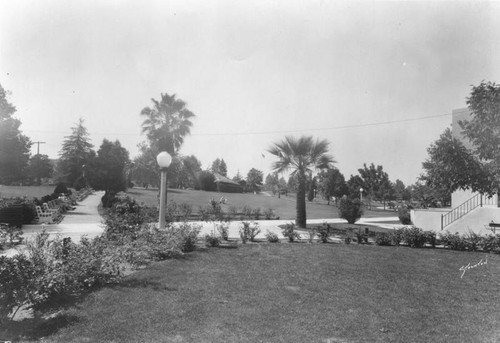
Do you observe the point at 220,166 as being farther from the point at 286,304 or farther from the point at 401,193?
the point at 286,304

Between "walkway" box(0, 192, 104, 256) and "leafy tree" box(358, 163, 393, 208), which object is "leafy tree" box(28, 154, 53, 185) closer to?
Answer: "walkway" box(0, 192, 104, 256)

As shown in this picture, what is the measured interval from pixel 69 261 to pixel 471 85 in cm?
1153

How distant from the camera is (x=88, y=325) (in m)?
4.26

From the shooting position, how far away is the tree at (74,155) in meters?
57.1

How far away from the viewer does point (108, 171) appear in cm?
2623

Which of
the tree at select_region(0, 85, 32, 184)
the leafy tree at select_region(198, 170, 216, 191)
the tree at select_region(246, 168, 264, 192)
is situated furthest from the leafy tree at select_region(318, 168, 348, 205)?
the tree at select_region(0, 85, 32, 184)

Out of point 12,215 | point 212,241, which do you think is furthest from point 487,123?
point 12,215

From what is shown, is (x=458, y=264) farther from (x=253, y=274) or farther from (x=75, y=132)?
(x=75, y=132)

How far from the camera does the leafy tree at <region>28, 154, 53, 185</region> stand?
56.8 metres

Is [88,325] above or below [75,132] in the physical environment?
below

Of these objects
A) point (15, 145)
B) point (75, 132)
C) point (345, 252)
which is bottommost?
point (345, 252)

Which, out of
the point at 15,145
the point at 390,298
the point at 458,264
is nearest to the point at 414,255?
the point at 458,264

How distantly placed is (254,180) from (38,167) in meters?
42.5

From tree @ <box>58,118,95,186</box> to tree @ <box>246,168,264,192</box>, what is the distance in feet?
108
